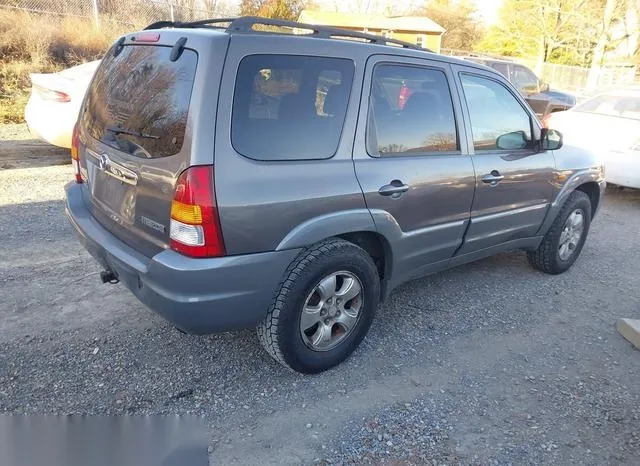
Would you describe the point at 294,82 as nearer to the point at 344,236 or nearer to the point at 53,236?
the point at 344,236

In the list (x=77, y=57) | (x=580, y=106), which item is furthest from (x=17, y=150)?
(x=580, y=106)

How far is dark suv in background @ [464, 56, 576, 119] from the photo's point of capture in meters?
13.2

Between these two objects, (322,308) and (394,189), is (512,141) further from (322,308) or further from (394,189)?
(322,308)

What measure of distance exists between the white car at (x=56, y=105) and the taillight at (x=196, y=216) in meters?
5.17

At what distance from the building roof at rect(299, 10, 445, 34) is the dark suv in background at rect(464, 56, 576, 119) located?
51.2ft

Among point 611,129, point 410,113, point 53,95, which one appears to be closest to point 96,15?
point 53,95

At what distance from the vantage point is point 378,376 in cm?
299

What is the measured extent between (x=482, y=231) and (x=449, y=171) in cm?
69

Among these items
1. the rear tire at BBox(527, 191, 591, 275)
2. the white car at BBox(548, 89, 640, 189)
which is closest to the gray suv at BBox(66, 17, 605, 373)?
the rear tire at BBox(527, 191, 591, 275)

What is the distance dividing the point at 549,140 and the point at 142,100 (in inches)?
123

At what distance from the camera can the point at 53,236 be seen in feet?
15.2

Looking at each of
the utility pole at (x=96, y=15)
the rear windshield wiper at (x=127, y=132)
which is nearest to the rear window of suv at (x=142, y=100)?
the rear windshield wiper at (x=127, y=132)

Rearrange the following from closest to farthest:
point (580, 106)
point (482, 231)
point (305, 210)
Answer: point (305, 210) → point (482, 231) → point (580, 106)

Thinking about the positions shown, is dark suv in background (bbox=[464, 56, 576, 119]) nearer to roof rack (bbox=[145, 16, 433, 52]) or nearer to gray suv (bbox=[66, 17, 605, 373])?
gray suv (bbox=[66, 17, 605, 373])
